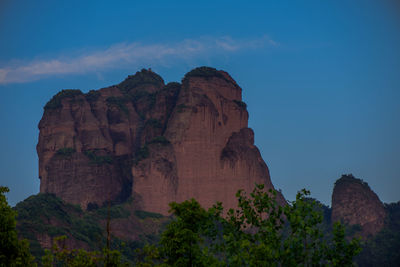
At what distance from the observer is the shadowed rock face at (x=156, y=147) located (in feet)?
308

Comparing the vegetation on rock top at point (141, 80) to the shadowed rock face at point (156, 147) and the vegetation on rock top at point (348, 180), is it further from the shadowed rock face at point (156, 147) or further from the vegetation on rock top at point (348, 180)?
the vegetation on rock top at point (348, 180)

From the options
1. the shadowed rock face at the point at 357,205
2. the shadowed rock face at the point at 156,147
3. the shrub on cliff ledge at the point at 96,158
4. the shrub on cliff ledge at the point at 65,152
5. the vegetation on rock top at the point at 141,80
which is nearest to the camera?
the shadowed rock face at the point at 156,147

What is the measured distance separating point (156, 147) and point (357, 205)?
33.4 m

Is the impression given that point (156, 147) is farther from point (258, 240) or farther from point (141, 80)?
point (258, 240)

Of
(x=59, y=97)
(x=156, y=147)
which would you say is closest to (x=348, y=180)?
(x=156, y=147)

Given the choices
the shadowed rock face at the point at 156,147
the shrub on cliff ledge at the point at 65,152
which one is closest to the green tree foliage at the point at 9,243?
the shadowed rock face at the point at 156,147

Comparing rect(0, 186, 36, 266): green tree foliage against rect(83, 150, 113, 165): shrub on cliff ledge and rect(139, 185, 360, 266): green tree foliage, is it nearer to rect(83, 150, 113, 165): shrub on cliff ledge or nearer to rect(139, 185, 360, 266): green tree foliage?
rect(139, 185, 360, 266): green tree foliage

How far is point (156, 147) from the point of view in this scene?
95000 millimetres

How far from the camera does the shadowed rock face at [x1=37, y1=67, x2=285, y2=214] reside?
93.8 meters

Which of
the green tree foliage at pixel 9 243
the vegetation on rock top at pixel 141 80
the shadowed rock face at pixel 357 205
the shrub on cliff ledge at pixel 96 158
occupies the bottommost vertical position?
the green tree foliage at pixel 9 243

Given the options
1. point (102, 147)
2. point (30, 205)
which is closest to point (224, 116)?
point (102, 147)

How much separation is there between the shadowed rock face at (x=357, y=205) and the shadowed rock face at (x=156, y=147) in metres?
12.5

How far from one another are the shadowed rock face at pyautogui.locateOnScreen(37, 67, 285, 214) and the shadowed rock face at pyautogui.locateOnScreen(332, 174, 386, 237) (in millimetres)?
12463

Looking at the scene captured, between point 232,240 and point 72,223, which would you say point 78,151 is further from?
point 232,240
